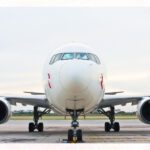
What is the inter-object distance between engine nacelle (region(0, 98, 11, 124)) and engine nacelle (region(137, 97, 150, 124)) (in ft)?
15.6

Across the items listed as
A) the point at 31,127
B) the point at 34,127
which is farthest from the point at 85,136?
the point at 34,127

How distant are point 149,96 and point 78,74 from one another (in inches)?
264

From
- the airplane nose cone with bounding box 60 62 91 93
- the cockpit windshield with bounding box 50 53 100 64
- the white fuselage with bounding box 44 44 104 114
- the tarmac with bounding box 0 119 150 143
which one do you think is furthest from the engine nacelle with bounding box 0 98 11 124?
the airplane nose cone with bounding box 60 62 91 93

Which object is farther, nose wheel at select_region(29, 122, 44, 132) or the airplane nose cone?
nose wheel at select_region(29, 122, 44, 132)

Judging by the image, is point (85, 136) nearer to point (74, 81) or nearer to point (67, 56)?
point (67, 56)

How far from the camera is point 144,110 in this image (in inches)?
667

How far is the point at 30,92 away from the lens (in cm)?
1972

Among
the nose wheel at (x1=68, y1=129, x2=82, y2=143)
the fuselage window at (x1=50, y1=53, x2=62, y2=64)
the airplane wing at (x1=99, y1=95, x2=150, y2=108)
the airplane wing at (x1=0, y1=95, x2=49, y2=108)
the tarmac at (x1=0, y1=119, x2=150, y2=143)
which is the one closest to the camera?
the nose wheel at (x1=68, y1=129, x2=82, y2=143)

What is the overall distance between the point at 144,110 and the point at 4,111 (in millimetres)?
5169

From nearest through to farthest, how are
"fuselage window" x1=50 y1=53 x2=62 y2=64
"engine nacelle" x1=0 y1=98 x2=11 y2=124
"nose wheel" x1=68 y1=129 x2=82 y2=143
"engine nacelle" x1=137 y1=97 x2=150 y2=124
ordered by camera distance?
"nose wheel" x1=68 y1=129 x2=82 y2=143 → "fuselage window" x1=50 y1=53 x2=62 y2=64 → "engine nacelle" x1=0 y1=98 x2=11 y2=124 → "engine nacelle" x1=137 y1=97 x2=150 y2=124

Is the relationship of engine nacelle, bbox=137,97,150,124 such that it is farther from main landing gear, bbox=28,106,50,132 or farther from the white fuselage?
main landing gear, bbox=28,106,50,132

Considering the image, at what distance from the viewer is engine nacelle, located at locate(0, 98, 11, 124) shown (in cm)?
1646

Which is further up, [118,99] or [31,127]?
[118,99]

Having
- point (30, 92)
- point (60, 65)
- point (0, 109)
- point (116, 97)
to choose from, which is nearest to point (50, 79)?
point (60, 65)
